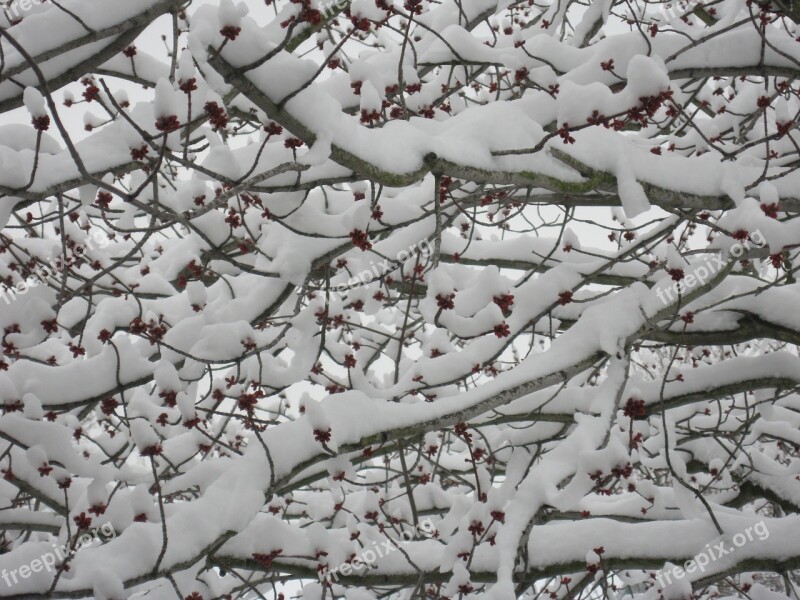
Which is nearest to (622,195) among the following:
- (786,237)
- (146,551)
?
(786,237)

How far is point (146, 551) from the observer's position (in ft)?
6.95

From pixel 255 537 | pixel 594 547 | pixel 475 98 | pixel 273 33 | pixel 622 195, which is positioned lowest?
pixel 594 547

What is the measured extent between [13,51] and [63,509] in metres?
2.12

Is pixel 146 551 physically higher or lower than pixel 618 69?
lower

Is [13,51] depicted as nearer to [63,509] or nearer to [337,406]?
[337,406]

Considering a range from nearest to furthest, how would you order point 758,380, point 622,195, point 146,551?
point 146,551 → point 622,195 → point 758,380

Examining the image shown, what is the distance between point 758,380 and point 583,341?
1306 mm

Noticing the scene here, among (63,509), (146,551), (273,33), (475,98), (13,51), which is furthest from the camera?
(475,98)

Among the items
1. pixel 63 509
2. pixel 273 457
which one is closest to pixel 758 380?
A: pixel 273 457

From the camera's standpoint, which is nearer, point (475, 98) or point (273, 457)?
point (273, 457)

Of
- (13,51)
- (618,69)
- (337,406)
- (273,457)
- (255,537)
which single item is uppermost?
(618,69)

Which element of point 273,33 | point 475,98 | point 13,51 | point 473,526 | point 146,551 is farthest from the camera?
point 475,98

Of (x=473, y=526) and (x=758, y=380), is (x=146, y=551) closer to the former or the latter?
(x=473, y=526)

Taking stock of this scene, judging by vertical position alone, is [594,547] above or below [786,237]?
below
